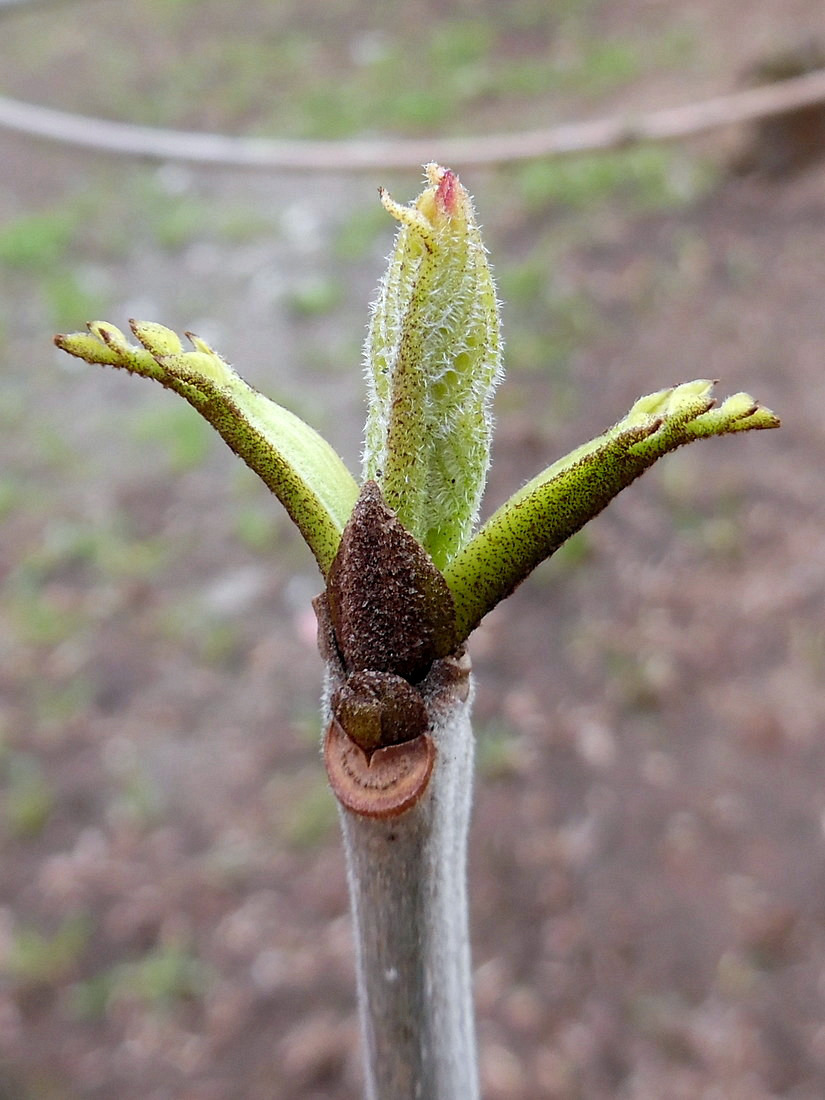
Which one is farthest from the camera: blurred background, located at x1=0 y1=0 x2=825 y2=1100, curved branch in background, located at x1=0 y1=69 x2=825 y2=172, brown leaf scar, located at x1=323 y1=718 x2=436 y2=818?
curved branch in background, located at x1=0 y1=69 x2=825 y2=172

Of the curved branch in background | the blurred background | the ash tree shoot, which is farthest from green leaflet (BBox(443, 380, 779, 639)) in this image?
the curved branch in background

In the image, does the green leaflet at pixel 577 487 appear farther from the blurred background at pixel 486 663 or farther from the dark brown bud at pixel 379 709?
the blurred background at pixel 486 663

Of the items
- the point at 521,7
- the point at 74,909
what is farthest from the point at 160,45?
the point at 74,909

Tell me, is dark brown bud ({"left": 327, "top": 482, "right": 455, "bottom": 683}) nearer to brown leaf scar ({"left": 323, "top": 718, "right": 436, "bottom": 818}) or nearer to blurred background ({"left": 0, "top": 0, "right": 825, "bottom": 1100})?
brown leaf scar ({"left": 323, "top": 718, "right": 436, "bottom": 818})

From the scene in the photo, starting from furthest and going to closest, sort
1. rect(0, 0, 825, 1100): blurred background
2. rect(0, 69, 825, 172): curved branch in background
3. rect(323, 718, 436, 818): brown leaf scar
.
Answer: rect(0, 69, 825, 172): curved branch in background, rect(0, 0, 825, 1100): blurred background, rect(323, 718, 436, 818): brown leaf scar

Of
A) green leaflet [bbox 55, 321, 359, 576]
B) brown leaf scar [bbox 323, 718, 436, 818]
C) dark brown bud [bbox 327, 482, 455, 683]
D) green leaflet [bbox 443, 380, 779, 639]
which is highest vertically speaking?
green leaflet [bbox 55, 321, 359, 576]

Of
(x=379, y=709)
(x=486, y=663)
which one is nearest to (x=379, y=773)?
(x=379, y=709)

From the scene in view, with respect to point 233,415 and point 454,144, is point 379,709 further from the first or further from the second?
point 454,144
